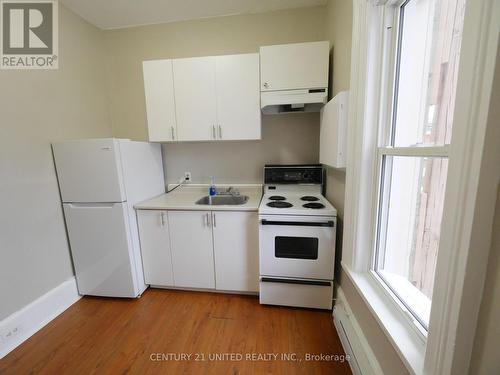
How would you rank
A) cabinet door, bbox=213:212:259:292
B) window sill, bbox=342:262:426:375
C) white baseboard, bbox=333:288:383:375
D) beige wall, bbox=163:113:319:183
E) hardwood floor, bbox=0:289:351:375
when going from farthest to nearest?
beige wall, bbox=163:113:319:183 < cabinet door, bbox=213:212:259:292 < hardwood floor, bbox=0:289:351:375 < white baseboard, bbox=333:288:383:375 < window sill, bbox=342:262:426:375

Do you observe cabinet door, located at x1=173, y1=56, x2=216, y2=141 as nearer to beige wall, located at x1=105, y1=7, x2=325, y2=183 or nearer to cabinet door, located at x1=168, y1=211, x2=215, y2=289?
beige wall, located at x1=105, y1=7, x2=325, y2=183

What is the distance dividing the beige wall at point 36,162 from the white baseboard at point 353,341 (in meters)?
2.37

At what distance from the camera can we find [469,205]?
1.80 ft

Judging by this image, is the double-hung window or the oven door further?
the oven door

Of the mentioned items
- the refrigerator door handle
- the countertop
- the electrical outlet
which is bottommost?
the electrical outlet

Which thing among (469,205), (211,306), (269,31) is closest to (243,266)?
(211,306)

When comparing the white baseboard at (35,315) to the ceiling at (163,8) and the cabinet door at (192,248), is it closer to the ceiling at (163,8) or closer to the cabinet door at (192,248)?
the cabinet door at (192,248)

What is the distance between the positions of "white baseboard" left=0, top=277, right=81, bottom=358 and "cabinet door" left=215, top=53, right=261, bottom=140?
1.99m

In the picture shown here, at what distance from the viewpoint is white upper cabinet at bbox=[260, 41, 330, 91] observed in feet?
5.80

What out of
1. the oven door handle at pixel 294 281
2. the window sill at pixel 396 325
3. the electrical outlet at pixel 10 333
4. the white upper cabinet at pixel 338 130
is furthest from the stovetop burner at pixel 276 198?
the electrical outlet at pixel 10 333

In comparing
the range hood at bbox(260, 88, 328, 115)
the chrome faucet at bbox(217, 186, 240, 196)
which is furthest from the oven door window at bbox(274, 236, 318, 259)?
the range hood at bbox(260, 88, 328, 115)

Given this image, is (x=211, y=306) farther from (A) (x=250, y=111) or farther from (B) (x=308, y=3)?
(B) (x=308, y=3)

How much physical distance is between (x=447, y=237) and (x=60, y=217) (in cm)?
260

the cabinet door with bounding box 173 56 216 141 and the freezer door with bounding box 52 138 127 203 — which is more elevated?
the cabinet door with bounding box 173 56 216 141
